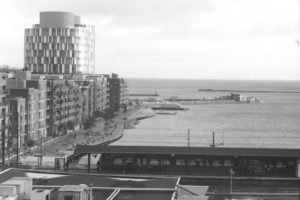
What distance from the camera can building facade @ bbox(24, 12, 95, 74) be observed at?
333 feet

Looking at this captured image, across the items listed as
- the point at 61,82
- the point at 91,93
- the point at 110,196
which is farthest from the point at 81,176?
the point at 91,93

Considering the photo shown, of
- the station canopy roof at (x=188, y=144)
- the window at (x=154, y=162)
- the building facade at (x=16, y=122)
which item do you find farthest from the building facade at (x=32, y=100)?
the window at (x=154, y=162)

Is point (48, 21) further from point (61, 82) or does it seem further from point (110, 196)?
point (110, 196)

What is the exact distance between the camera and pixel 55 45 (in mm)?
101312

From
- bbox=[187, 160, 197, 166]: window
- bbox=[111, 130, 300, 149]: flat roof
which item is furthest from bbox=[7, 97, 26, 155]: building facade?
bbox=[187, 160, 197, 166]: window

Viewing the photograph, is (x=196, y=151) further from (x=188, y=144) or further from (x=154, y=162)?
(x=188, y=144)

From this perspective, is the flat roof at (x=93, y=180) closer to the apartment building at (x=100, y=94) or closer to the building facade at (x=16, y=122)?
the building facade at (x=16, y=122)

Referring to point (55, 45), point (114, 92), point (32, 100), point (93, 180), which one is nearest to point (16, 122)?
point (32, 100)

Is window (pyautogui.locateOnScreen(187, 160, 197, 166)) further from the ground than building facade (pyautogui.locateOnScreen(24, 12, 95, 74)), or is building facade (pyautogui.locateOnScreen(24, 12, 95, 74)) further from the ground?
building facade (pyautogui.locateOnScreen(24, 12, 95, 74))

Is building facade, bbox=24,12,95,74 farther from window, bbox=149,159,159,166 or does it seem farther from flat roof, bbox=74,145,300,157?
window, bbox=149,159,159,166

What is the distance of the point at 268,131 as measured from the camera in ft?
262

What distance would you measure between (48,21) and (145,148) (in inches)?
3176

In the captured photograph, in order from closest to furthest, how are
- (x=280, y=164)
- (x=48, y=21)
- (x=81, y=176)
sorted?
(x=81, y=176) < (x=280, y=164) < (x=48, y=21)

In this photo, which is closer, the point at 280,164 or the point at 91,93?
the point at 280,164
